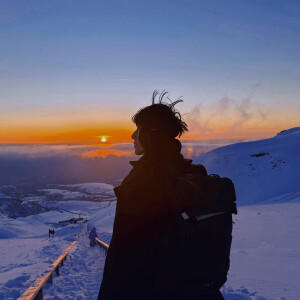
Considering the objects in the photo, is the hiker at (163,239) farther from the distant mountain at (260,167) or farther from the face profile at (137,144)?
the distant mountain at (260,167)

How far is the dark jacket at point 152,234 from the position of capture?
1.78 meters

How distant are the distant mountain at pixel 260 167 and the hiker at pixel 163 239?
102 ft

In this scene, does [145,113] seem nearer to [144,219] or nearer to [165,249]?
[144,219]

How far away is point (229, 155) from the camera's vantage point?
4709 cm

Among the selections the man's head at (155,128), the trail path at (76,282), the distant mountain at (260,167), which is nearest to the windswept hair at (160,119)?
the man's head at (155,128)

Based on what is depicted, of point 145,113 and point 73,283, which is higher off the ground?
point 145,113

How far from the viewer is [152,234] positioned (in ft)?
5.90

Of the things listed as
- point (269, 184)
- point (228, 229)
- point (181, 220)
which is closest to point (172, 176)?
point (181, 220)

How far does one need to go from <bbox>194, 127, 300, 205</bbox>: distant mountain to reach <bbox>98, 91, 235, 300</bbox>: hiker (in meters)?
31.2

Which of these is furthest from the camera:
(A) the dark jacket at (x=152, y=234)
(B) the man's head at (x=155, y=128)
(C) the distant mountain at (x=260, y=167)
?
(C) the distant mountain at (x=260, y=167)

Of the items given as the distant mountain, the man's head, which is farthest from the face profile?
the distant mountain

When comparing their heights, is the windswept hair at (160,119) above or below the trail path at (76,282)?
above

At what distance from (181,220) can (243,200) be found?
3581 cm

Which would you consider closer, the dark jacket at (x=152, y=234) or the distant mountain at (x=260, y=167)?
the dark jacket at (x=152, y=234)
